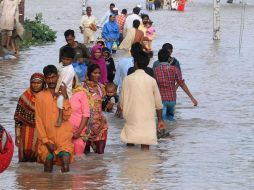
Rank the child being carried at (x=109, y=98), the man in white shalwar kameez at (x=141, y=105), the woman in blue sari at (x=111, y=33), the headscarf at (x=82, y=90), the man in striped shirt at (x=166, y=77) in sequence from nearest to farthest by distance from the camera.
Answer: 1. the headscarf at (x=82, y=90)
2. the man in white shalwar kameez at (x=141, y=105)
3. the man in striped shirt at (x=166, y=77)
4. the child being carried at (x=109, y=98)
5. the woman in blue sari at (x=111, y=33)

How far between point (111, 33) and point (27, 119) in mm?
17363

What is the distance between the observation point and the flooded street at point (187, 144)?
1109cm

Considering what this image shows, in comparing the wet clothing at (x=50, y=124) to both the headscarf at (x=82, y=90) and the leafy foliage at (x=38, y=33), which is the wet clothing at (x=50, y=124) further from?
the leafy foliage at (x=38, y=33)

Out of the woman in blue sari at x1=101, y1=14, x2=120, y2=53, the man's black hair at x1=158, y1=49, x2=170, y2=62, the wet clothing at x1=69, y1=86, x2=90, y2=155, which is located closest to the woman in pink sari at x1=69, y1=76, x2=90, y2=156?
the wet clothing at x1=69, y1=86, x2=90, y2=155

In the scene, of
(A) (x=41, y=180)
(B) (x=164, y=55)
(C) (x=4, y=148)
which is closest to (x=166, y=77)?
(B) (x=164, y=55)

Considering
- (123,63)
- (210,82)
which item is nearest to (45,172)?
(123,63)

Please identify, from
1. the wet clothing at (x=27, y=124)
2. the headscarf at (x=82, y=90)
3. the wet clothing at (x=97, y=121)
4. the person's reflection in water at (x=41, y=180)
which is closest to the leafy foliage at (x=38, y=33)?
the wet clothing at (x=97, y=121)

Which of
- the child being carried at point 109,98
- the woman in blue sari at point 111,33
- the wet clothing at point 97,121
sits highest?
the wet clothing at point 97,121

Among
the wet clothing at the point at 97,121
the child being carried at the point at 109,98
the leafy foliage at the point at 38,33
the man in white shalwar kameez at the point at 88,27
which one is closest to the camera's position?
the wet clothing at the point at 97,121

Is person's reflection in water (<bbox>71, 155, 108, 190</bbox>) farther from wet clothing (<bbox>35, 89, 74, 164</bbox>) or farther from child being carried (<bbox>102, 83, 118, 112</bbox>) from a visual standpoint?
child being carried (<bbox>102, 83, 118, 112</bbox>)

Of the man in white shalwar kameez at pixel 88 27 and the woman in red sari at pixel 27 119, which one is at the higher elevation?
the woman in red sari at pixel 27 119

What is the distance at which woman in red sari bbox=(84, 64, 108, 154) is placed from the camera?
12555 mm

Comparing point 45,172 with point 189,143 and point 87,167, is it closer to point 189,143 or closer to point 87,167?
point 87,167

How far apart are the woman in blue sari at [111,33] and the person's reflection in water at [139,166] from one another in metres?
15.7
